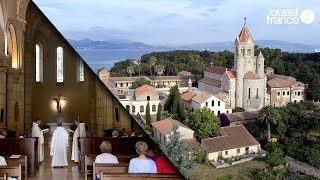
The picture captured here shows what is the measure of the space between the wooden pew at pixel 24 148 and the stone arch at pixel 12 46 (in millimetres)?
249

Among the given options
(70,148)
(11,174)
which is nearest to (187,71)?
(70,148)

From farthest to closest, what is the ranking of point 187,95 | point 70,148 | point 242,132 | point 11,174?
point 242,132 → point 187,95 → point 70,148 → point 11,174

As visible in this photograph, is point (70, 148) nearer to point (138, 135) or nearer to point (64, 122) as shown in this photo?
point (64, 122)

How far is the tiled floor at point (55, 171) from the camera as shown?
5.20 ft

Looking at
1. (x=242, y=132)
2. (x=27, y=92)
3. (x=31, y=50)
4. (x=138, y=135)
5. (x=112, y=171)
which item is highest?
(x=31, y=50)

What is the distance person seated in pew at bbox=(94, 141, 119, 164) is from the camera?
5.30 ft

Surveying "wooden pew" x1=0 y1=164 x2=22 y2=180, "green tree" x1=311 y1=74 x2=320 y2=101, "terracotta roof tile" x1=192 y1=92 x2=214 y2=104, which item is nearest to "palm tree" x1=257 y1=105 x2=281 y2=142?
"green tree" x1=311 y1=74 x2=320 y2=101

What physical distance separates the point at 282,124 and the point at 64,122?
9.62 meters

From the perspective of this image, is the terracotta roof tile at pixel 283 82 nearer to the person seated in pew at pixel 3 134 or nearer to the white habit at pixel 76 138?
the white habit at pixel 76 138

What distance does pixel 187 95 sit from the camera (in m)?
4.03

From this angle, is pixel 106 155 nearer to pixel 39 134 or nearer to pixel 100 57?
pixel 39 134

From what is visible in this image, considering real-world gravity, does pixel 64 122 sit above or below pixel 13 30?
below

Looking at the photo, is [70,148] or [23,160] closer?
[23,160]

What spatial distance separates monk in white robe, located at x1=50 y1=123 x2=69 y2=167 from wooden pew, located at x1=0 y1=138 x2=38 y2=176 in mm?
60
